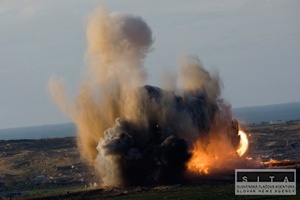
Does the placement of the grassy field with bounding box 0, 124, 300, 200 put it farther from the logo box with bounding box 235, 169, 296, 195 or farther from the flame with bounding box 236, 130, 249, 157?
the flame with bounding box 236, 130, 249, 157

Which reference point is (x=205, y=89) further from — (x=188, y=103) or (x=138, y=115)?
(x=138, y=115)

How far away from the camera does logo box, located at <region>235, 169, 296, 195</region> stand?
285 feet

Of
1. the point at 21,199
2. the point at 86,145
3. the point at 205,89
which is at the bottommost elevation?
the point at 21,199

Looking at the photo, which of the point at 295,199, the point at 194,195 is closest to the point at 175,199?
the point at 194,195

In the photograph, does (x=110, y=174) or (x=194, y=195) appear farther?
(x=110, y=174)

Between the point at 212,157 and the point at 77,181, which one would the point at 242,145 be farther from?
the point at 77,181

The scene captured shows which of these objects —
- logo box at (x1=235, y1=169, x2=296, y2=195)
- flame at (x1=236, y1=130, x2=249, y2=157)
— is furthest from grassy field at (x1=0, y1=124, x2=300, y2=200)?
flame at (x1=236, y1=130, x2=249, y2=157)

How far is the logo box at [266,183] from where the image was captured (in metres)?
86.9

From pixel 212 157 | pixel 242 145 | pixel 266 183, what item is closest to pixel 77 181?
pixel 212 157

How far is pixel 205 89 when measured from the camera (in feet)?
411

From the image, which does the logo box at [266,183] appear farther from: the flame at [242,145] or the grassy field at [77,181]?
the flame at [242,145]

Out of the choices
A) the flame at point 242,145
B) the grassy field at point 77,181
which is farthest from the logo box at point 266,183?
the flame at point 242,145

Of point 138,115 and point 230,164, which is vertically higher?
point 138,115

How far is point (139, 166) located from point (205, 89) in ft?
65.4
